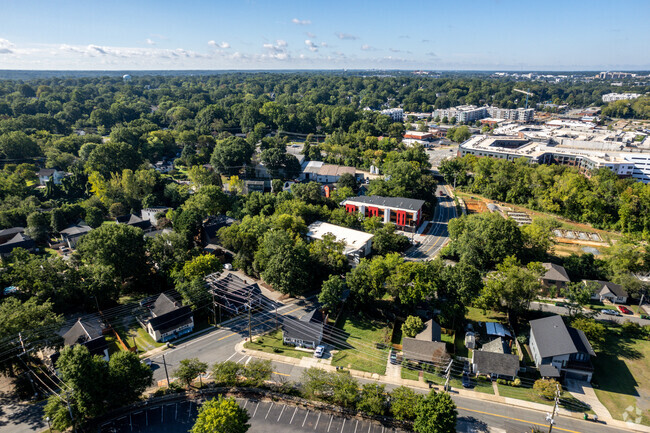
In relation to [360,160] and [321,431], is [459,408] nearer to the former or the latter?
[321,431]

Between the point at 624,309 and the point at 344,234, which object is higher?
the point at 344,234

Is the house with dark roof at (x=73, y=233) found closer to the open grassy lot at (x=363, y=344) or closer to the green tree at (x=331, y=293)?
the green tree at (x=331, y=293)

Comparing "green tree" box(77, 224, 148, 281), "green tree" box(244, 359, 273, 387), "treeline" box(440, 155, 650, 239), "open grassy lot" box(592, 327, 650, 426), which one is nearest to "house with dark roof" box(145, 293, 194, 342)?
"green tree" box(77, 224, 148, 281)

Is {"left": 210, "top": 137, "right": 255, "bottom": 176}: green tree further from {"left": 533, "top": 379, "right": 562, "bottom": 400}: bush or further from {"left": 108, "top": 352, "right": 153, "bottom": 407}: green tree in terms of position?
{"left": 533, "top": 379, "right": 562, "bottom": 400}: bush

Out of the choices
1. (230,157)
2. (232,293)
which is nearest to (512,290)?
(232,293)

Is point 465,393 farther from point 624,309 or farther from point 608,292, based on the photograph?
point 608,292

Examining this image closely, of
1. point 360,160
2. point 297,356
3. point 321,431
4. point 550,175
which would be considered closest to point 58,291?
point 297,356

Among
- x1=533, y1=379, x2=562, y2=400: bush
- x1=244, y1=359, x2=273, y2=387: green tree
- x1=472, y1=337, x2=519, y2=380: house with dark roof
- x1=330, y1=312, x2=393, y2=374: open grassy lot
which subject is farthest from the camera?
x1=330, y1=312, x2=393, y2=374: open grassy lot
